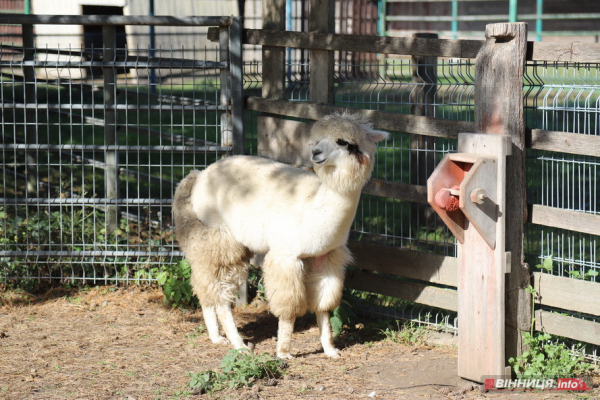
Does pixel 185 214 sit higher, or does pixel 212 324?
pixel 185 214

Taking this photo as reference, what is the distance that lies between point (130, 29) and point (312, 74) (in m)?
14.2

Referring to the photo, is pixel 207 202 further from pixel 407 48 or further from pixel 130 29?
pixel 130 29

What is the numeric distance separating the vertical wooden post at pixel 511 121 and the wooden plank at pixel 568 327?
9 cm

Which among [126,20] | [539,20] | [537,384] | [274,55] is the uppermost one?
[539,20]

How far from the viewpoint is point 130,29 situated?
18812 mm

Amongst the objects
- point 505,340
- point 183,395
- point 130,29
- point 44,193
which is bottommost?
point 183,395

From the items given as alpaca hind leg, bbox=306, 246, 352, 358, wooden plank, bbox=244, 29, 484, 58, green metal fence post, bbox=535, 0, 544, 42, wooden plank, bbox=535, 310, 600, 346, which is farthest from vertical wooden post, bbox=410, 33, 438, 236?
green metal fence post, bbox=535, 0, 544, 42

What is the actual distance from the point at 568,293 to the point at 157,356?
2.95 metres

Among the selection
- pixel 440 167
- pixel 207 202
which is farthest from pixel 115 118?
pixel 440 167

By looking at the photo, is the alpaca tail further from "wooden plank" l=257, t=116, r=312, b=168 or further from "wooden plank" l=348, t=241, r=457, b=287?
"wooden plank" l=348, t=241, r=457, b=287

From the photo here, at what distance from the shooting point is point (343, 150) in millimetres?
4664

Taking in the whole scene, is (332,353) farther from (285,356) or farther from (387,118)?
(387,118)

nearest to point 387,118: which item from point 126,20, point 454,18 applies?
point 126,20

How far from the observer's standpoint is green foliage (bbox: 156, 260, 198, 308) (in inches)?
250
